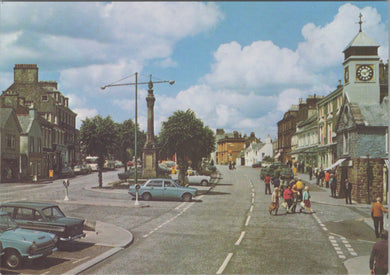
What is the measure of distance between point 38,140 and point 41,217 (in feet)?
143

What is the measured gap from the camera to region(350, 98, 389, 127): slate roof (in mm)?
30453

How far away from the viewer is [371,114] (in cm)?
3125

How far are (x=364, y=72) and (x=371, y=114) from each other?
4.93 meters

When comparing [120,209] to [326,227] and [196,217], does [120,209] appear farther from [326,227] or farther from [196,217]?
[326,227]

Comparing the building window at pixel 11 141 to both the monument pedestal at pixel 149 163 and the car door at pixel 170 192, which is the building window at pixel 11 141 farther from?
the car door at pixel 170 192

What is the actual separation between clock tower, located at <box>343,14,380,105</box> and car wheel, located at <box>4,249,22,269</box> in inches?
1126

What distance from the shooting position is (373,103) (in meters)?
32.2

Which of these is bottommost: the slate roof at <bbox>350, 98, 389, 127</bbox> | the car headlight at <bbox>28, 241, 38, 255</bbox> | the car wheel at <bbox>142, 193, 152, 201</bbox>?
the car wheel at <bbox>142, 193, 152, 201</bbox>

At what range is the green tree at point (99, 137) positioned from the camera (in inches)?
1553

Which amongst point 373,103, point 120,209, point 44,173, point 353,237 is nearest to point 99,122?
point 120,209

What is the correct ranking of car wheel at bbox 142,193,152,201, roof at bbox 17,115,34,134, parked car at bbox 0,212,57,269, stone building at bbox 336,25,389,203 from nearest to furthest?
1. parked car at bbox 0,212,57,269
2. stone building at bbox 336,25,389,203
3. car wheel at bbox 142,193,152,201
4. roof at bbox 17,115,34,134

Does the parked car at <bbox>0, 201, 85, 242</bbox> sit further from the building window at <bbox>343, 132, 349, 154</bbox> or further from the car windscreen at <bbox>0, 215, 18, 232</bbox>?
the building window at <bbox>343, 132, 349, 154</bbox>

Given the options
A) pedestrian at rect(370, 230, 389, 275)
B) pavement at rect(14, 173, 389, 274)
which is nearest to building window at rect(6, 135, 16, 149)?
pavement at rect(14, 173, 389, 274)

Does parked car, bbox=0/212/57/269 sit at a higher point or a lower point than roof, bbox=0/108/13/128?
lower
